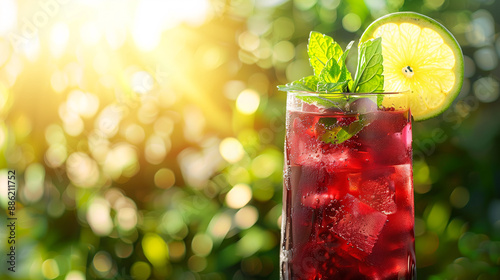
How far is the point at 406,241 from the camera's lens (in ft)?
3.12

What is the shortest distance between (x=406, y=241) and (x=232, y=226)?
2.06ft

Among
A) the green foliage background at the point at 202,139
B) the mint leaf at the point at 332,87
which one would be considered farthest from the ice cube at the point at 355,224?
the green foliage background at the point at 202,139

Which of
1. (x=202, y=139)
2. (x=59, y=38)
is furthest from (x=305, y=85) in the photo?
(x=59, y=38)

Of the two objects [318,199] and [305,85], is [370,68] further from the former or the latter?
[318,199]

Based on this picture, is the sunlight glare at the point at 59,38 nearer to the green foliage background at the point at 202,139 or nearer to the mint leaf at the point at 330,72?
the green foliage background at the point at 202,139

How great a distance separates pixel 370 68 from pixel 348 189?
0.59 ft

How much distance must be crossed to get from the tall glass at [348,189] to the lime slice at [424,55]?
0.08m

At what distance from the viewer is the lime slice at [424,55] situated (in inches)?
39.3

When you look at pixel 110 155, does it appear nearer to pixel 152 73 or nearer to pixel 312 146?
pixel 152 73

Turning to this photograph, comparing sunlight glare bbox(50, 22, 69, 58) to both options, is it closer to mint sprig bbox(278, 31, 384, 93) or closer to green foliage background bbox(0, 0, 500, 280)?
green foliage background bbox(0, 0, 500, 280)

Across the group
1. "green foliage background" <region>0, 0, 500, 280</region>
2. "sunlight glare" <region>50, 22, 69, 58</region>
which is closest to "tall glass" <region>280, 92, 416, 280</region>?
"green foliage background" <region>0, 0, 500, 280</region>

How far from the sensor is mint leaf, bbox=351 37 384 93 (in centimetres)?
90

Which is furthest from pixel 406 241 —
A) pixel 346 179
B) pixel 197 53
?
pixel 197 53

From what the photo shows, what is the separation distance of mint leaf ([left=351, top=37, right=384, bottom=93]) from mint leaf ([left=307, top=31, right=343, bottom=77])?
0.05 m
